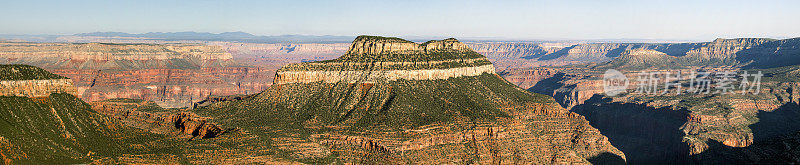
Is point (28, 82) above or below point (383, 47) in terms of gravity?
below

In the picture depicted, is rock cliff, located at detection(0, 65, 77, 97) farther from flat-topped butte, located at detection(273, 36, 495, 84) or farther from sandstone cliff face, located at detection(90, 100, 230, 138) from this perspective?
flat-topped butte, located at detection(273, 36, 495, 84)

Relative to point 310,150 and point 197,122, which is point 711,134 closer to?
point 310,150

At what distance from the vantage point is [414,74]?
380 feet

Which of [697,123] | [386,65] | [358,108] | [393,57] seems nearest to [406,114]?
[358,108]

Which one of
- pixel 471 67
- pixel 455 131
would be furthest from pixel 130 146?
pixel 471 67

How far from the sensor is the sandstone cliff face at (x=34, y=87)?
2603 inches

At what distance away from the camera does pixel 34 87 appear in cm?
6906

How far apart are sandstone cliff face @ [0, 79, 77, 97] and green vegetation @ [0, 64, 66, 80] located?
39.8 inches

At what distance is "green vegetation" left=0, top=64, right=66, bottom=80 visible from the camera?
67625 millimetres

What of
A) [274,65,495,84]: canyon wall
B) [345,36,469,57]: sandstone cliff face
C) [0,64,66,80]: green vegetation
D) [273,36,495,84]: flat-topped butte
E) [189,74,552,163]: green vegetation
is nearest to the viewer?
[0,64,66,80]: green vegetation

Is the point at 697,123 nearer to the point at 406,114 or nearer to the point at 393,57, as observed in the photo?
the point at 393,57

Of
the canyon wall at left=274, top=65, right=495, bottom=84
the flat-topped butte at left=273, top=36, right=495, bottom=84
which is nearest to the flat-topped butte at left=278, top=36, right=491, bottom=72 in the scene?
the flat-topped butte at left=273, top=36, right=495, bottom=84

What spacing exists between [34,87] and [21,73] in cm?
287

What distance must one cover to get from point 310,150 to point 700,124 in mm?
126820
